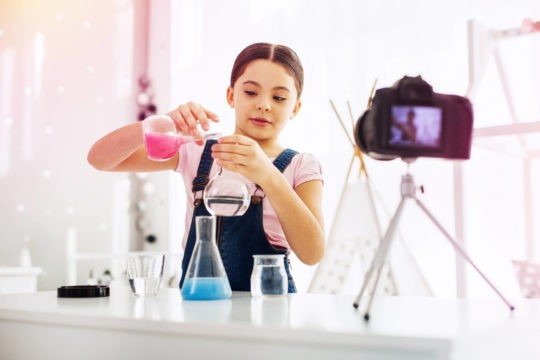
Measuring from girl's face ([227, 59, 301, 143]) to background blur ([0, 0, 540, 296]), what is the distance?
1.41 m

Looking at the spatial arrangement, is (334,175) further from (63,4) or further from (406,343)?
(406,343)

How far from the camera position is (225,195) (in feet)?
3.08

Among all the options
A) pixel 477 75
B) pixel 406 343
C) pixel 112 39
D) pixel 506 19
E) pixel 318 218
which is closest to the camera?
pixel 406 343

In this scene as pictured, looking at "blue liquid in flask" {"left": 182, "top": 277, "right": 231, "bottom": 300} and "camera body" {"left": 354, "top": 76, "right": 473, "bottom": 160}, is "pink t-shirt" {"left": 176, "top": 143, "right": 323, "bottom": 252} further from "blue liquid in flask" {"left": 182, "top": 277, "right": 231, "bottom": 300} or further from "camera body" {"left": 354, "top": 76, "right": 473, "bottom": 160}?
"camera body" {"left": 354, "top": 76, "right": 473, "bottom": 160}

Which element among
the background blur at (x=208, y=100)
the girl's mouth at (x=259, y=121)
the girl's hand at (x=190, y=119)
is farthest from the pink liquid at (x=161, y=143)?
the background blur at (x=208, y=100)

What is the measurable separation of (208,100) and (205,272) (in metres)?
2.89

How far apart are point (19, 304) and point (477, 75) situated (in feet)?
5.74

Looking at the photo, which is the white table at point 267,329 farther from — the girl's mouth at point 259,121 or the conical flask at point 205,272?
the girl's mouth at point 259,121

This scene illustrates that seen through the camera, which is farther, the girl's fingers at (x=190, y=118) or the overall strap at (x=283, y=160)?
the overall strap at (x=283, y=160)

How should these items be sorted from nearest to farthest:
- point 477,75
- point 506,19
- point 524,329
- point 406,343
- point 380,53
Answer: point 406,343
point 524,329
point 477,75
point 506,19
point 380,53

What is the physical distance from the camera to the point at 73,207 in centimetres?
347

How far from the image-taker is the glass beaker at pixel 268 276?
947 mm

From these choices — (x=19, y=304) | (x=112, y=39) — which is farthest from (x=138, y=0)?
(x=19, y=304)

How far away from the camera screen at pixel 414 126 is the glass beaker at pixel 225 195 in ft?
1.03
